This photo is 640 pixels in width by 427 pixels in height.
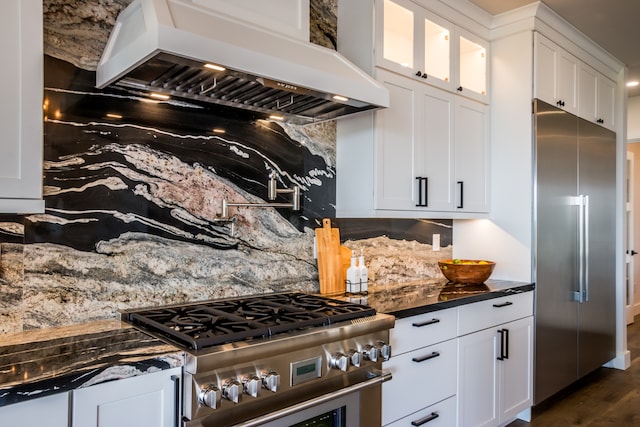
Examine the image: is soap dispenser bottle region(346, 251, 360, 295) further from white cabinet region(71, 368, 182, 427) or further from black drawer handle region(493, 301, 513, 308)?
white cabinet region(71, 368, 182, 427)

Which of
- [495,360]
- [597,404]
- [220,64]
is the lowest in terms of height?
[597,404]

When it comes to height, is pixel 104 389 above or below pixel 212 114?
below

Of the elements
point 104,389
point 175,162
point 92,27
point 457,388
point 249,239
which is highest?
point 92,27

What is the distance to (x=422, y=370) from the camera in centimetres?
232

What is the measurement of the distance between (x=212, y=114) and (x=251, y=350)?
1.15m

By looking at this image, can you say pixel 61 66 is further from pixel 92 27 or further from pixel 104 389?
pixel 104 389

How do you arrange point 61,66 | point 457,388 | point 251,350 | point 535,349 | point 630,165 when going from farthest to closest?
1. point 630,165
2. point 535,349
3. point 457,388
4. point 61,66
5. point 251,350

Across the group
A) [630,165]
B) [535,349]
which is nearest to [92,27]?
[535,349]

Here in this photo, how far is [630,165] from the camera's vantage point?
20.1 ft

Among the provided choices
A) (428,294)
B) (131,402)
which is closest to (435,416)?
(428,294)

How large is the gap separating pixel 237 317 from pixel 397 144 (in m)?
1.34

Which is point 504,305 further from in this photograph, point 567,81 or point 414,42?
point 567,81

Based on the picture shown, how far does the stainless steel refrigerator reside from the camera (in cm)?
319

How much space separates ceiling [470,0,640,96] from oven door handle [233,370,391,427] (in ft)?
7.89
